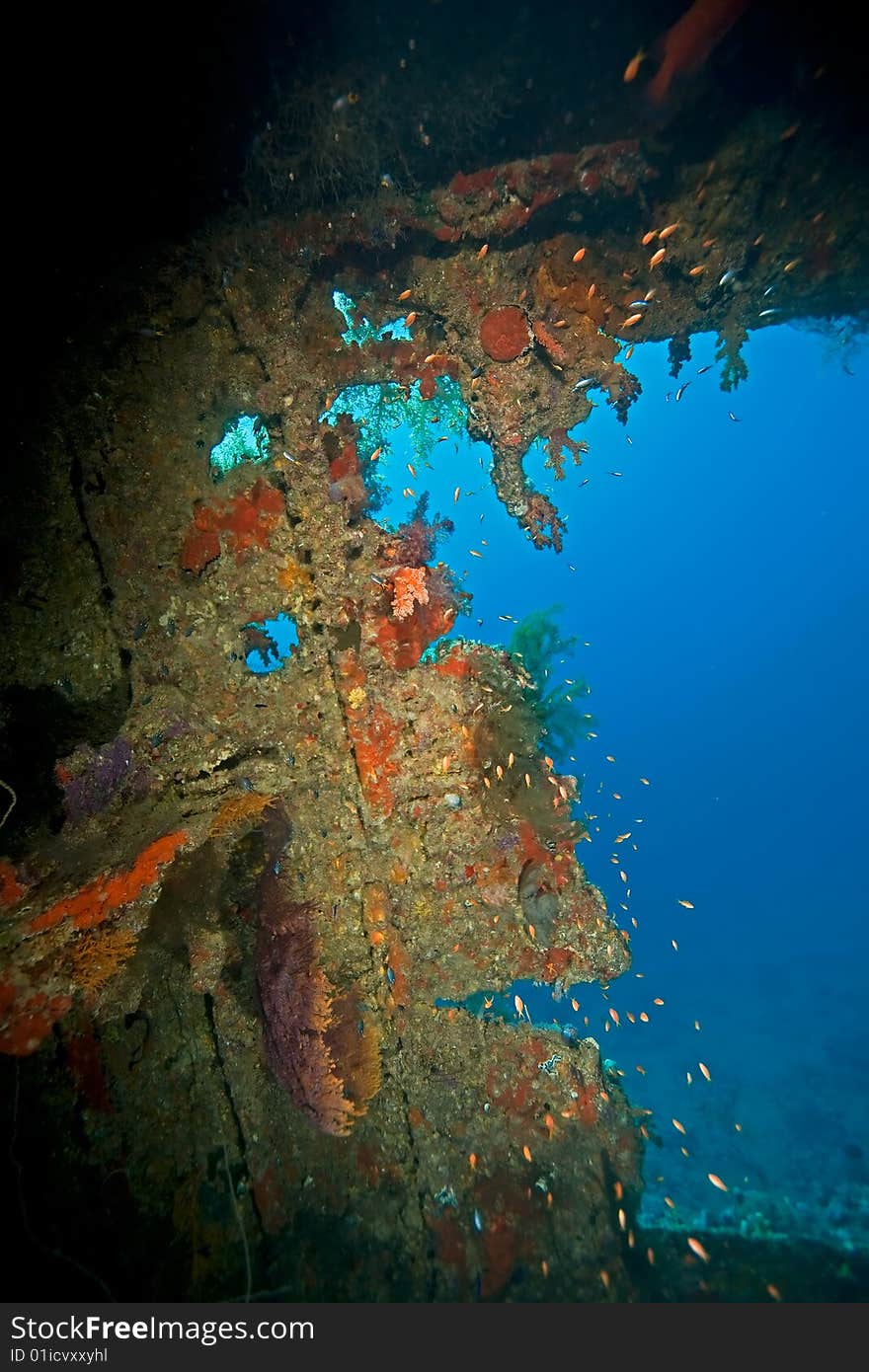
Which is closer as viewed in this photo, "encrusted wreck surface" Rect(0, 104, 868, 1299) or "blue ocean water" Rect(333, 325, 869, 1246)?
"encrusted wreck surface" Rect(0, 104, 868, 1299)

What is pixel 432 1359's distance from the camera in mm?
4266

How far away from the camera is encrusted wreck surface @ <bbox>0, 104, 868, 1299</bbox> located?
14.1 feet

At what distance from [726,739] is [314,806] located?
10959 centimetres

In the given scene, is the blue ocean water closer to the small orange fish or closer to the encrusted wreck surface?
the encrusted wreck surface

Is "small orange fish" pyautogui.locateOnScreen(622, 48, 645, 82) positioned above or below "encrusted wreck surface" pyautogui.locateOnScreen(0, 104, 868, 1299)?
above

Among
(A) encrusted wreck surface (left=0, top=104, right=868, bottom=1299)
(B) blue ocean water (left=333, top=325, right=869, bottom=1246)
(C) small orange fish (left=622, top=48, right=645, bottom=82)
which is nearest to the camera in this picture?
(A) encrusted wreck surface (left=0, top=104, right=868, bottom=1299)

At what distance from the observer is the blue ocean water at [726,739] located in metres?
20.4

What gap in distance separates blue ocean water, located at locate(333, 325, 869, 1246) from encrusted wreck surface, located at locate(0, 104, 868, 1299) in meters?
A: 1.19

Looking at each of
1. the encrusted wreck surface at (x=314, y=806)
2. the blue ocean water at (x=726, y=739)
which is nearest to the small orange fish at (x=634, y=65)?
the encrusted wreck surface at (x=314, y=806)

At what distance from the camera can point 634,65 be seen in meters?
5.07

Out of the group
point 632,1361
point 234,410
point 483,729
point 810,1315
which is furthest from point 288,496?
point 810,1315

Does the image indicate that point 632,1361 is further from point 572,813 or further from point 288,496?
point 288,496

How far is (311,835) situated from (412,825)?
3.03 feet

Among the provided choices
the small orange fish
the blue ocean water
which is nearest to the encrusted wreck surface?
the small orange fish
